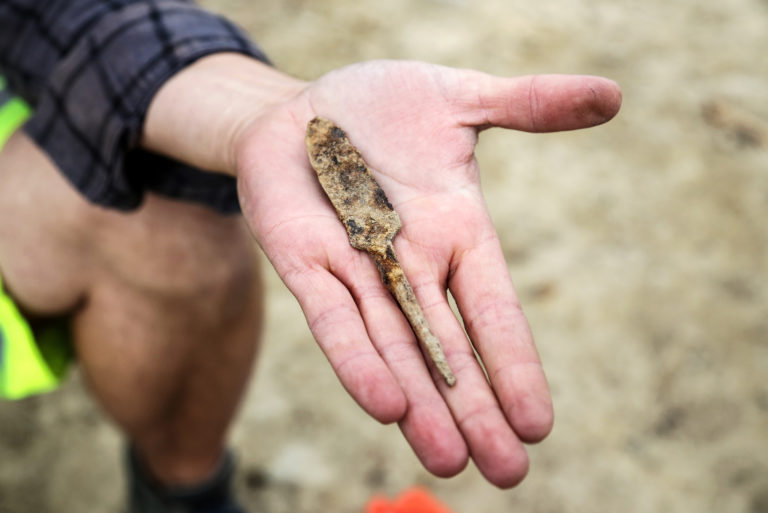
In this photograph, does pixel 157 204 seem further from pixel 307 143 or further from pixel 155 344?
pixel 307 143

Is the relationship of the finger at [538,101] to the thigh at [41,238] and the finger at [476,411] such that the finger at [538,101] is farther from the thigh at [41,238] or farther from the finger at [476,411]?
the thigh at [41,238]

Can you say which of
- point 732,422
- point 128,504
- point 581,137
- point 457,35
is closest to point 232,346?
point 128,504

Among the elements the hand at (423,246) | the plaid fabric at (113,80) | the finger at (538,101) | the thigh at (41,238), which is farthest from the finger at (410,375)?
the thigh at (41,238)

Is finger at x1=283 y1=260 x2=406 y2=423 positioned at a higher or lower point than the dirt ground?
higher

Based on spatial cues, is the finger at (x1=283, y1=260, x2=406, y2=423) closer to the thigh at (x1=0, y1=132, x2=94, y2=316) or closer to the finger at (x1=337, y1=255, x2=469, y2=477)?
the finger at (x1=337, y1=255, x2=469, y2=477)

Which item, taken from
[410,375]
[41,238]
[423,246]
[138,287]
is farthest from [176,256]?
[410,375]

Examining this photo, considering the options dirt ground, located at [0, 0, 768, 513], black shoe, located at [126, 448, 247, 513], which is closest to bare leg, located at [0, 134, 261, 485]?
black shoe, located at [126, 448, 247, 513]
